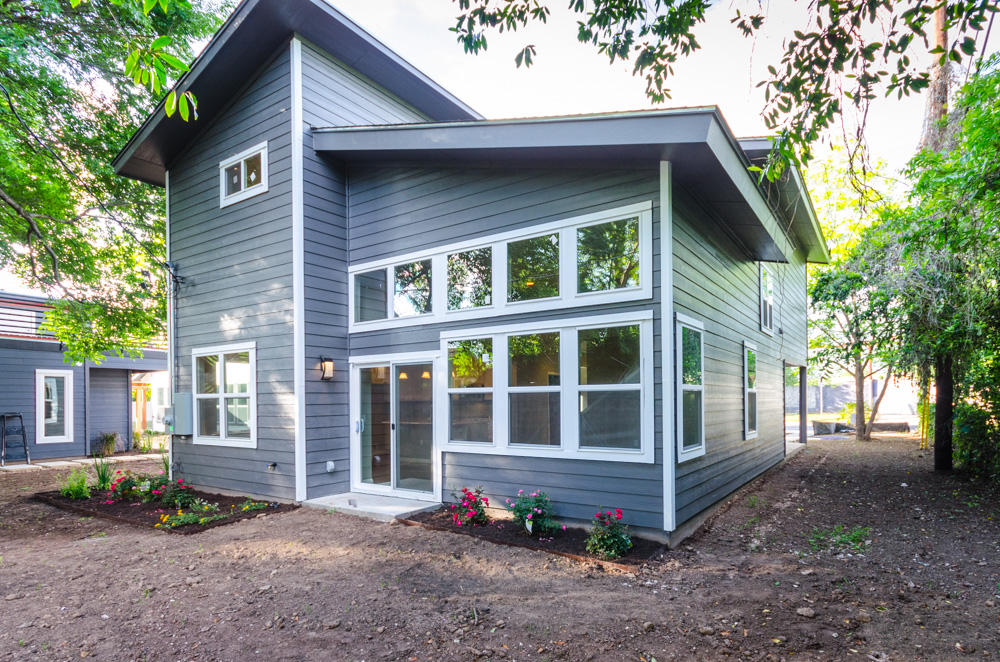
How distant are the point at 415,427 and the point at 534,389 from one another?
181 centimetres

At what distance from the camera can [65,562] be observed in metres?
5.04

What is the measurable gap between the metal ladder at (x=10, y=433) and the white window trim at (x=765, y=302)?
50.1ft

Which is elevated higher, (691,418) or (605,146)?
(605,146)

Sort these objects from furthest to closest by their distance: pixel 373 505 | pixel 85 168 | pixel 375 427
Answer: pixel 85 168 → pixel 375 427 → pixel 373 505

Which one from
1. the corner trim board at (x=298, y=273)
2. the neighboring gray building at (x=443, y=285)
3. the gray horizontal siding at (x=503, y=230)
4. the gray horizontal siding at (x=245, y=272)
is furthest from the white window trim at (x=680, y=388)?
the gray horizontal siding at (x=245, y=272)

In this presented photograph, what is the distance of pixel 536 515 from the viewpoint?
212 inches

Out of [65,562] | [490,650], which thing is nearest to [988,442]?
[490,650]

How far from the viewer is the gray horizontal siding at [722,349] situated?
224 inches

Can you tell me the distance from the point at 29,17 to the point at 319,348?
712 cm

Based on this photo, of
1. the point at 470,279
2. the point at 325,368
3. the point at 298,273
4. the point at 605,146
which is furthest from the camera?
the point at 325,368

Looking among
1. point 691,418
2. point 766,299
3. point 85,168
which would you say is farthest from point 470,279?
point 85,168

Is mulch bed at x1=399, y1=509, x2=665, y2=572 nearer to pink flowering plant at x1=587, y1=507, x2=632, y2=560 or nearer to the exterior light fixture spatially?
pink flowering plant at x1=587, y1=507, x2=632, y2=560

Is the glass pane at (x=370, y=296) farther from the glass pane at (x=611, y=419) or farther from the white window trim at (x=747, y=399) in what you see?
the white window trim at (x=747, y=399)

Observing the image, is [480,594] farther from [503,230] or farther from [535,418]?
[503,230]
